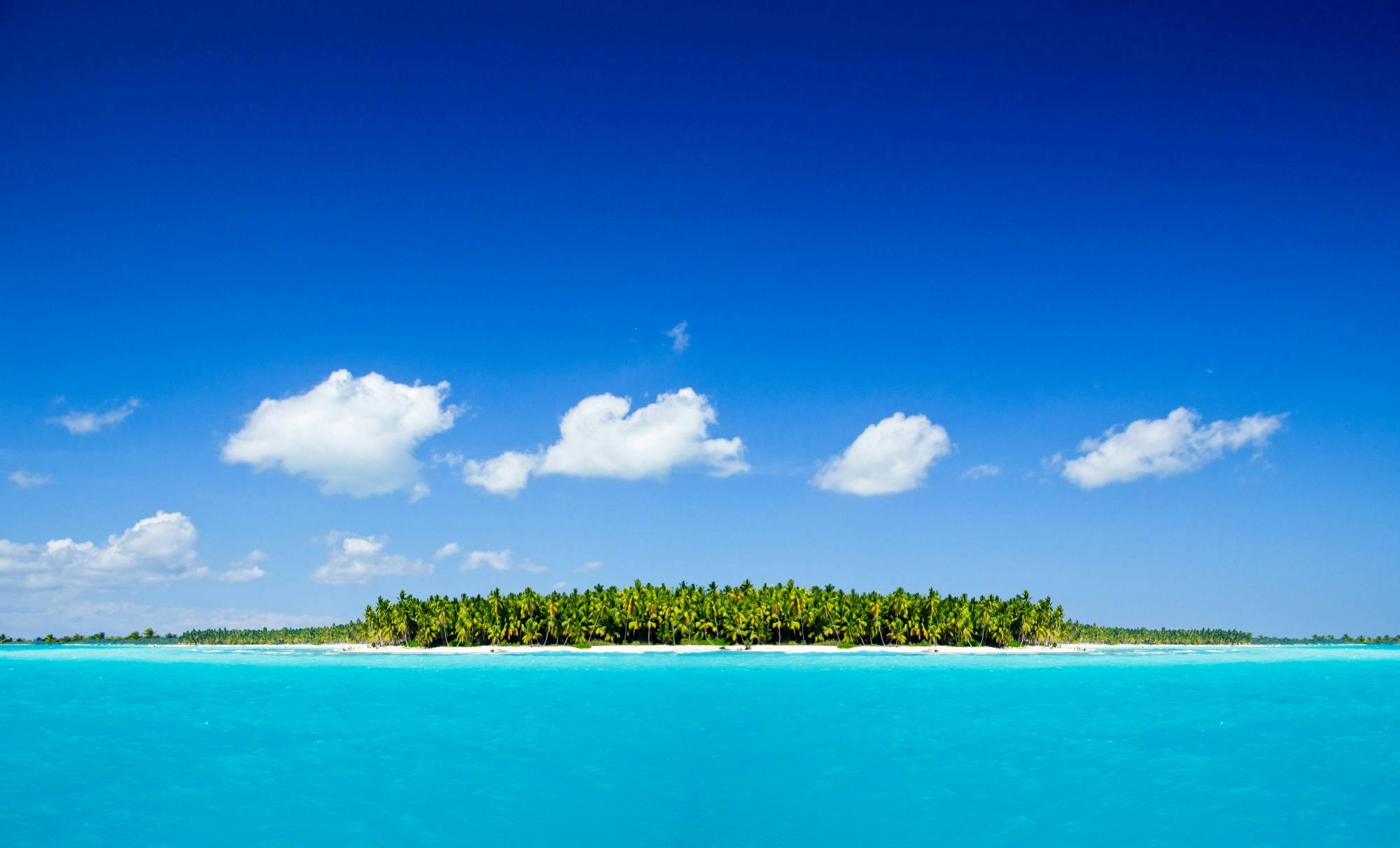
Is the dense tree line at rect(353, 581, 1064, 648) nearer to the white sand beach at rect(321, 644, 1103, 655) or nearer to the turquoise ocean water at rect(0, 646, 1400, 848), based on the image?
the white sand beach at rect(321, 644, 1103, 655)

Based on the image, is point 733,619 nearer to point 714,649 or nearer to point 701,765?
point 714,649

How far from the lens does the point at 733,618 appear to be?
578ft

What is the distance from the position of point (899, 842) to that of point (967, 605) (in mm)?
154650

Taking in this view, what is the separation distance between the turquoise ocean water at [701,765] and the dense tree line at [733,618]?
8311 cm

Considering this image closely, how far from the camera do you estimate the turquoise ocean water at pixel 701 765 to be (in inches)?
1318

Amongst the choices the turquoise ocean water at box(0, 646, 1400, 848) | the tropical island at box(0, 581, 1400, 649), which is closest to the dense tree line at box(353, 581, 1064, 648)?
the tropical island at box(0, 581, 1400, 649)

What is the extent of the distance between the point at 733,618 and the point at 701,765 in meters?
132

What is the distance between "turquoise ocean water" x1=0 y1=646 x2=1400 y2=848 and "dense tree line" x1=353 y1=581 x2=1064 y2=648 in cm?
8311

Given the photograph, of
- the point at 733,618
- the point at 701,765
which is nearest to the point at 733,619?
the point at 733,618

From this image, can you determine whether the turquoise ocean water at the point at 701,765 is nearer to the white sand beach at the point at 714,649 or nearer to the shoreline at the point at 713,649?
the shoreline at the point at 713,649

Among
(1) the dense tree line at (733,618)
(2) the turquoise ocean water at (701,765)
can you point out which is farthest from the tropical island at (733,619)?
(2) the turquoise ocean water at (701,765)

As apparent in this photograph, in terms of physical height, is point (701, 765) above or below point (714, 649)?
above

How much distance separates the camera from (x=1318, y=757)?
48.5 meters

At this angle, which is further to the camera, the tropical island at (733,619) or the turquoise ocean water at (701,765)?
the tropical island at (733,619)
